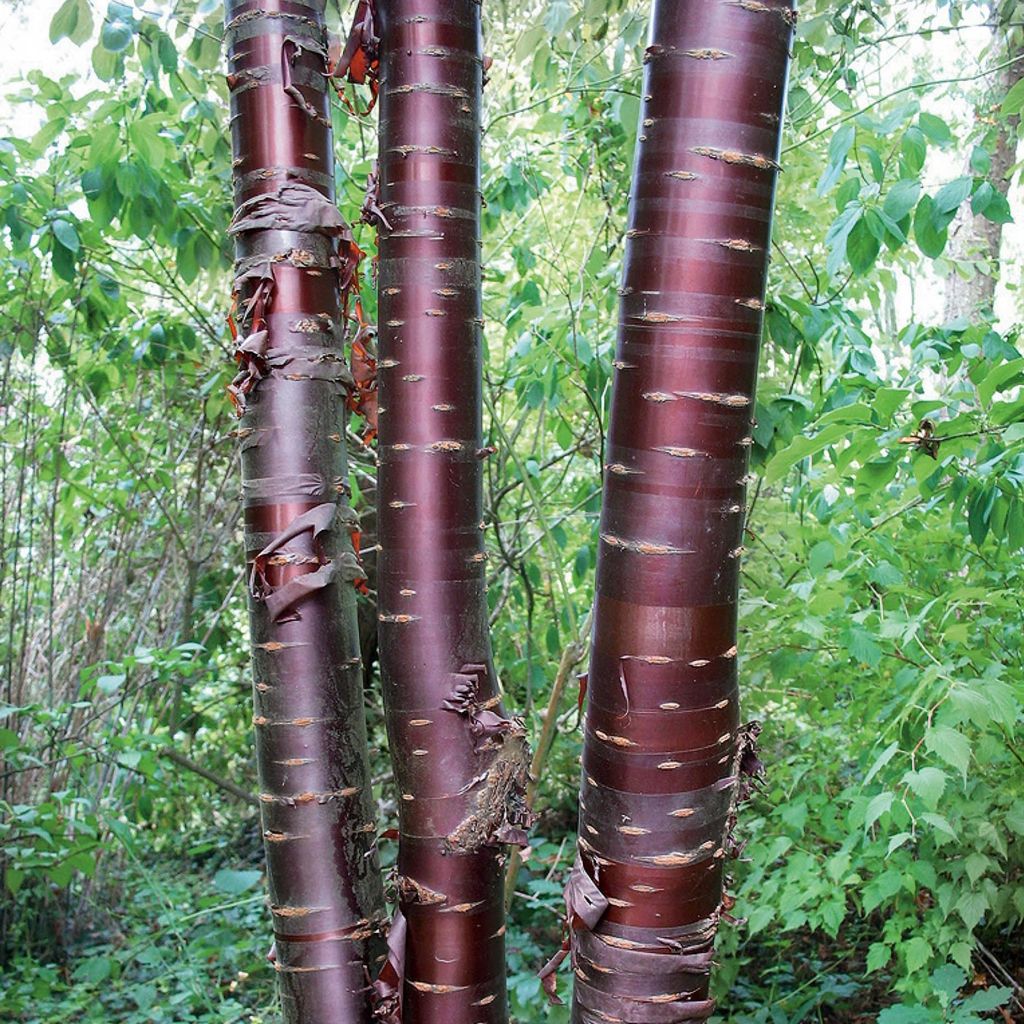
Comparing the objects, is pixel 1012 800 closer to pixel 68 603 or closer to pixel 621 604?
pixel 621 604

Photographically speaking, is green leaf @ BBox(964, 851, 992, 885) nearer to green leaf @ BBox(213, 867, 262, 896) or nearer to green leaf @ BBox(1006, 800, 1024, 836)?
green leaf @ BBox(1006, 800, 1024, 836)

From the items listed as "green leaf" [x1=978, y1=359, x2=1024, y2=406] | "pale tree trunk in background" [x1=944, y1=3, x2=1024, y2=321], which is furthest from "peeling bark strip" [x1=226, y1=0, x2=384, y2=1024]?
"pale tree trunk in background" [x1=944, y1=3, x2=1024, y2=321]

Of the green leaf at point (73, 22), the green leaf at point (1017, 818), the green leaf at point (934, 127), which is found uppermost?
the green leaf at point (73, 22)

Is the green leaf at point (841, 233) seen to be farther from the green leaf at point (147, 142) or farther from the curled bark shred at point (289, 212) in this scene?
the green leaf at point (147, 142)

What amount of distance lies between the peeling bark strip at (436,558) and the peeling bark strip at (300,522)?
6 centimetres

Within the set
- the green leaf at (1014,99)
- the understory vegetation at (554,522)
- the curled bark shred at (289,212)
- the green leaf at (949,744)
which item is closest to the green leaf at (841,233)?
the understory vegetation at (554,522)

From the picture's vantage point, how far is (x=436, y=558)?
956 millimetres

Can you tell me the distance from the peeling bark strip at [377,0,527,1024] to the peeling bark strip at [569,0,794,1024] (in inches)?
6.1

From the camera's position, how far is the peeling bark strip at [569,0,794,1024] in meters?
0.77

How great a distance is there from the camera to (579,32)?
6.70 feet

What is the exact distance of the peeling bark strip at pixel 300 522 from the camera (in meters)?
0.97

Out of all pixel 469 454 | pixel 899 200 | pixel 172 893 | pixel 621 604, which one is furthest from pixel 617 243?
pixel 172 893

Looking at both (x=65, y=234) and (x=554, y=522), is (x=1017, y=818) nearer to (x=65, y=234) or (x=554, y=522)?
(x=554, y=522)

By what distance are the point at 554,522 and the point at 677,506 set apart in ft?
6.96
